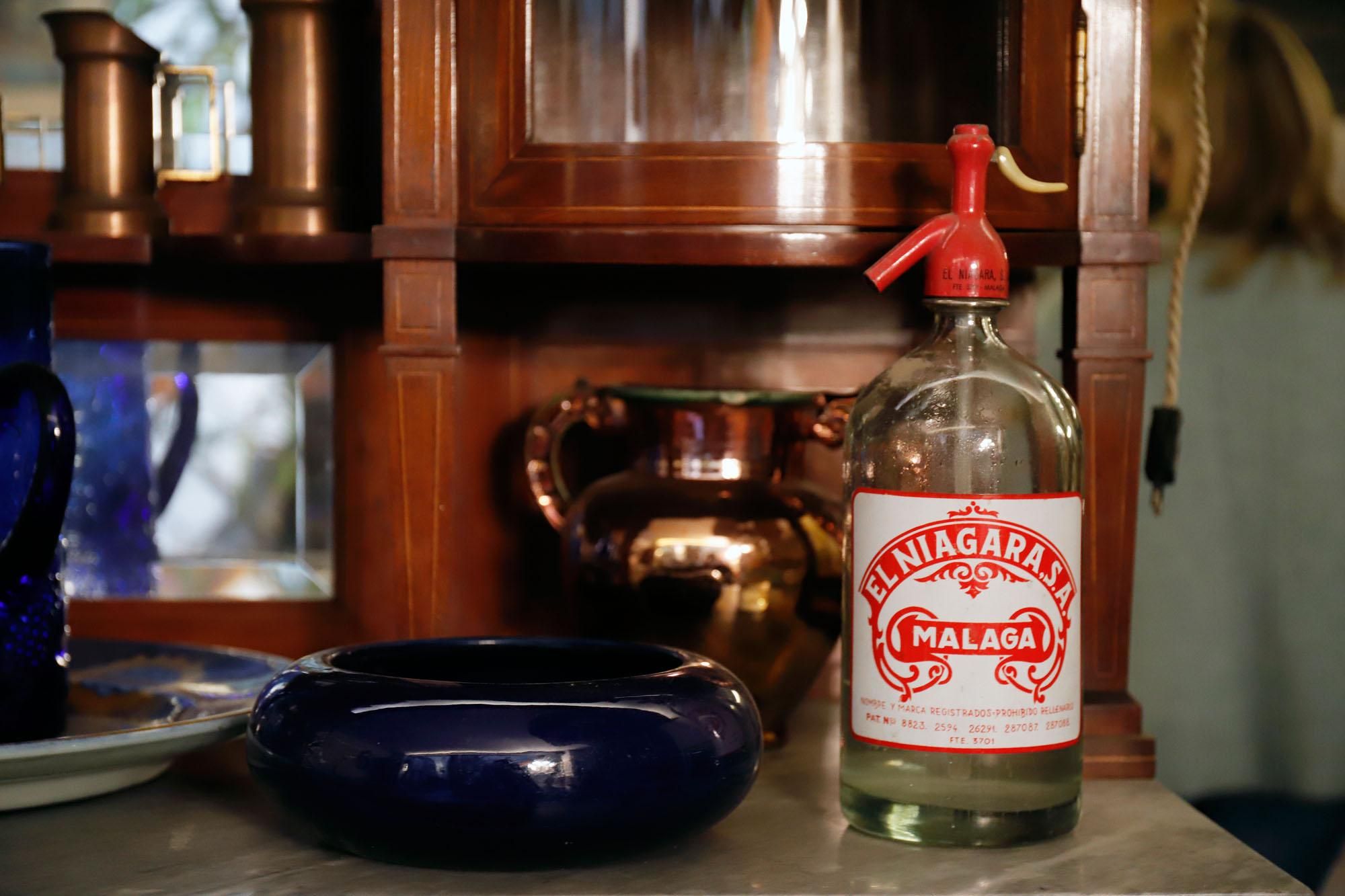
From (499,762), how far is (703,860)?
108mm

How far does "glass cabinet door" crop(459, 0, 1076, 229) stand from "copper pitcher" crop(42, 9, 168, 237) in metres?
0.26

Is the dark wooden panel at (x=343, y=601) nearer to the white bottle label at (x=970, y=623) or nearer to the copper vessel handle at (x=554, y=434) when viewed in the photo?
the copper vessel handle at (x=554, y=434)

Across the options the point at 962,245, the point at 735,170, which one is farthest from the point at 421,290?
the point at 962,245

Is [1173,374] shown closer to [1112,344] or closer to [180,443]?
[1112,344]

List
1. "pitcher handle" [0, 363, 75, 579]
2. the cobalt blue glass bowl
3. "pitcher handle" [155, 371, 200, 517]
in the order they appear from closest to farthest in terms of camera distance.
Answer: the cobalt blue glass bowl → "pitcher handle" [0, 363, 75, 579] → "pitcher handle" [155, 371, 200, 517]

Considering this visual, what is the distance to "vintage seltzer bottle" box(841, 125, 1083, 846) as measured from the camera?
22.2 inches

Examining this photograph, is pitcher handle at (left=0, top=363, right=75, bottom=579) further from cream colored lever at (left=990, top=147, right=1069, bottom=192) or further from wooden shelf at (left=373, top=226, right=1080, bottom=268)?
cream colored lever at (left=990, top=147, right=1069, bottom=192)

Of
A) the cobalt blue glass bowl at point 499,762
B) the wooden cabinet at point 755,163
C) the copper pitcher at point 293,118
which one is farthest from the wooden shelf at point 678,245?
the cobalt blue glass bowl at point 499,762

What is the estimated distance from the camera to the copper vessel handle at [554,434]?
0.77 meters

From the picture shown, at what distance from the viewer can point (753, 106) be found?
2.42 feet

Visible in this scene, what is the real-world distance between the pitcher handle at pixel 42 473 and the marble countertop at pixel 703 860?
0.38 feet

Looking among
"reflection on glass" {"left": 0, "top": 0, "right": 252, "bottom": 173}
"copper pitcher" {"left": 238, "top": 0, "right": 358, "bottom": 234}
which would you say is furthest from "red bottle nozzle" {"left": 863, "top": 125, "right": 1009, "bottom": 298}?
"reflection on glass" {"left": 0, "top": 0, "right": 252, "bottom": 173}

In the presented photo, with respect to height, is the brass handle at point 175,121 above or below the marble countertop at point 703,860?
above

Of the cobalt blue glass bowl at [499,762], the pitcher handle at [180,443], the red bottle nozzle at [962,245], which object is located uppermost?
the red bottle nozzle at [962,245]
